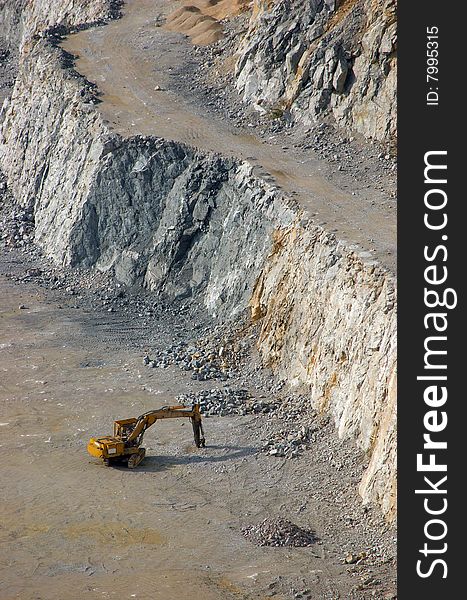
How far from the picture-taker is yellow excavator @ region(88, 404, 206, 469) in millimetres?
26102

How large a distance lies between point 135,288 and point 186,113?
8739 millimetres

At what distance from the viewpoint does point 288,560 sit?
70.6ft

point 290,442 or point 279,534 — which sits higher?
point 290,442

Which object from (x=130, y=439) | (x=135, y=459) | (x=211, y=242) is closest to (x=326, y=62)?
(x=211, y=242)

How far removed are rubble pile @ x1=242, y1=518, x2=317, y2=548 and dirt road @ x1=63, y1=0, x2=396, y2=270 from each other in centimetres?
800

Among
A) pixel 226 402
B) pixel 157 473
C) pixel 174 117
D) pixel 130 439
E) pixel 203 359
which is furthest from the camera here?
pixel 174 117

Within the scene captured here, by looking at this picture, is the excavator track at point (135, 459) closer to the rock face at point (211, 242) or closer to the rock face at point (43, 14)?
the rock face at point (211, 242)

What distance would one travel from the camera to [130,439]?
2616 cm

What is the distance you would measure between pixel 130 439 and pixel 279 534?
5628 mm

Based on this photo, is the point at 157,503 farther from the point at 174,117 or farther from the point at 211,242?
the point at 174,117

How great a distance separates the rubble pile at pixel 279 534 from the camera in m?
22.2

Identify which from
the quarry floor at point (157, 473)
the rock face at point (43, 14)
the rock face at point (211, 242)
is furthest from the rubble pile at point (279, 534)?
the rock face at point (43, 14)

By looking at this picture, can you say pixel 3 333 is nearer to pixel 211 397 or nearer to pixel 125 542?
pixel 211 397

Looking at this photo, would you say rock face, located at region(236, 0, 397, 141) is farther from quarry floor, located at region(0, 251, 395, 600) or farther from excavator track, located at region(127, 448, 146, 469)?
excavator track, located at region(127, 448, 146, 469)
